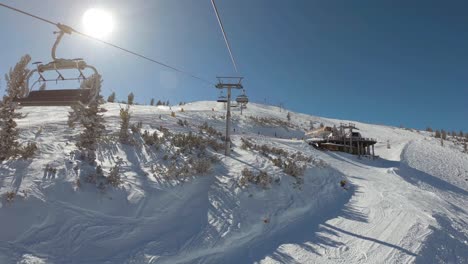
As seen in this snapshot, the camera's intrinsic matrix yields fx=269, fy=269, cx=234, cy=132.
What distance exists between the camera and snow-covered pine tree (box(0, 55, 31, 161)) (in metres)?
9.09

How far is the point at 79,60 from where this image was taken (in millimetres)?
6312

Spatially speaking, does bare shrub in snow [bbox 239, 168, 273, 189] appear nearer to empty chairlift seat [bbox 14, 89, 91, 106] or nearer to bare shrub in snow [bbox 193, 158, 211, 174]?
bare shrub in snow [bbox 193, 158, 211, 174]

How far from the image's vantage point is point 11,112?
9547mm

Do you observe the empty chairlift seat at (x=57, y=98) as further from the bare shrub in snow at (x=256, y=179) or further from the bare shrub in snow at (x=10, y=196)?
the bare shrub in snow at (x=256, y=179)

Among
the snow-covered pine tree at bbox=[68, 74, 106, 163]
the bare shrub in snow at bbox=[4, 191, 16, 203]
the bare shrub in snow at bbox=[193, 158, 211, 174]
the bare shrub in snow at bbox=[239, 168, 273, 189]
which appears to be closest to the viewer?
the bare shrub in snow at bbox=[4, 191, 16, 203]

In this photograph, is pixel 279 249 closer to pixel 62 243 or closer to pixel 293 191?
pixel 293 191

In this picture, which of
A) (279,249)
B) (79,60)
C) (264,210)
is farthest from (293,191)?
(79,60)

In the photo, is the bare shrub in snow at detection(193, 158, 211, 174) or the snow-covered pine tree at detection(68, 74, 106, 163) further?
the bare shrub in snow at detection(193, 158, 211, 174)

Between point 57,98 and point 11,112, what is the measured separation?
5122 mm

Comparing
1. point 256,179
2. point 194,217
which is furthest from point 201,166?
point 194,217

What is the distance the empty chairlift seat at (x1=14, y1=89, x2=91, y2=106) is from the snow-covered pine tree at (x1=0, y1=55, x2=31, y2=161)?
3485 millimetres

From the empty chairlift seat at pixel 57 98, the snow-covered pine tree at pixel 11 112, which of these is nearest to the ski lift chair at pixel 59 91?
the empty chairlift seat at pixel 57 98

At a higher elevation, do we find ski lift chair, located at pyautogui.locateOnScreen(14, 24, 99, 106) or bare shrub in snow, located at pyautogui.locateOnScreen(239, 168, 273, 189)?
ski lift chair, located at pyautogui.locateOnScreen(14, 24, 99, 106)

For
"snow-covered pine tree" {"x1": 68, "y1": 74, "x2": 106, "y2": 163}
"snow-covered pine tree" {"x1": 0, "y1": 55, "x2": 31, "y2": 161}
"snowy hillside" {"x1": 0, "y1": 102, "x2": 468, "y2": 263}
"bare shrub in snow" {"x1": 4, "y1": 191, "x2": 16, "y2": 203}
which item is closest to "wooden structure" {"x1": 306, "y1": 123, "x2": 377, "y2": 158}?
"snowy hillside" {"x1": 0, "y1": 102, "x2": 468, "y2": 263}
